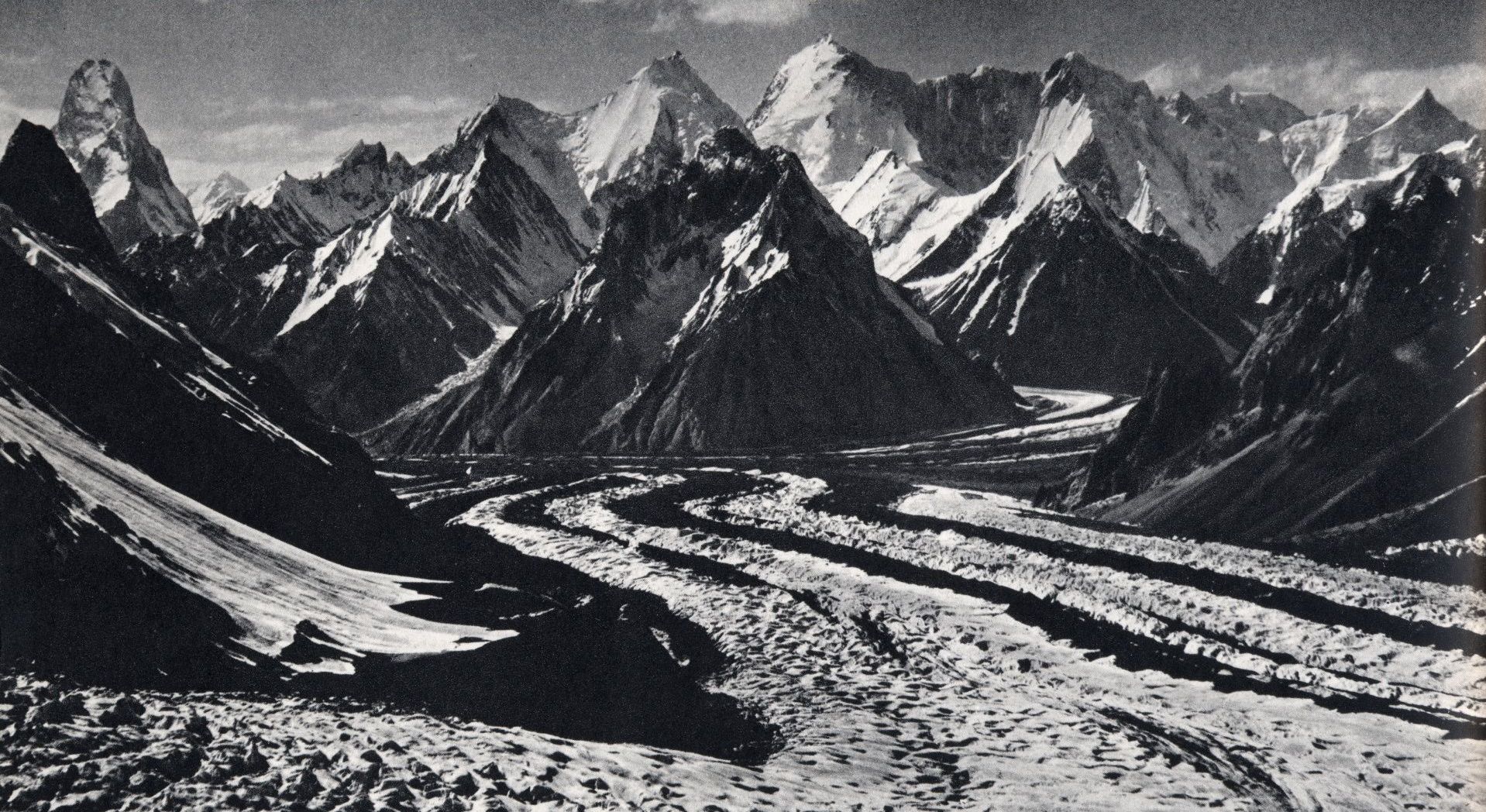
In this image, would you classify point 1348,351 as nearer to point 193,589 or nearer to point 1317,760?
point 1317,760

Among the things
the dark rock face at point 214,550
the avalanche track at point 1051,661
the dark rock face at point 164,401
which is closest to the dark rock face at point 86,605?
the dark rock face at point 214,550

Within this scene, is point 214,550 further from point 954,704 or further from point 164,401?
point 954,704

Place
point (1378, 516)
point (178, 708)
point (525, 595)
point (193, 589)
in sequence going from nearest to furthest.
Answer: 1. point (178, 708)
2. point (193, 589)
3. point (525, 595)
4. point (1378, 516)

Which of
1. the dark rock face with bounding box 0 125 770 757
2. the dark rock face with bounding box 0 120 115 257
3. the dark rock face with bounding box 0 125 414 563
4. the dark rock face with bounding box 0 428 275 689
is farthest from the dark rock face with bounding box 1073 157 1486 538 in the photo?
the dark rock face with bounding box 0 120 115 257

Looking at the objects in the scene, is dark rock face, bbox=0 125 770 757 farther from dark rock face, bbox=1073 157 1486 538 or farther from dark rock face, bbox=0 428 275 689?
dark rock face, bbox=1073 157 1486 538

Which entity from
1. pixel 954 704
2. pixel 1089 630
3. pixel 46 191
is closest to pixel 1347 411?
pixel 1089 630

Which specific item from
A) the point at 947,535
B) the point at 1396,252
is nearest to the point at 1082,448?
the point at 1396,252

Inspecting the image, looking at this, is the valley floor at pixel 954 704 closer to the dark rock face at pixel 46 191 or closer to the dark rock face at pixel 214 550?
the dark rock face at pixel 214 550
